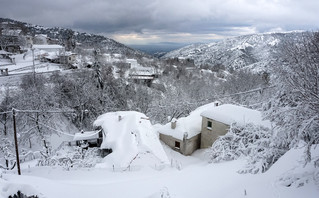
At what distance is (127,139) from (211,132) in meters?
7.91

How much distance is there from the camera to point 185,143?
61.7ft

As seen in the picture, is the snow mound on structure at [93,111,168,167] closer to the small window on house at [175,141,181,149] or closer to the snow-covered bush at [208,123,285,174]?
the small window on house at [175,141,181,149]

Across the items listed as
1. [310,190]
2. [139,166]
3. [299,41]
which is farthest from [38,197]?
[299,41]

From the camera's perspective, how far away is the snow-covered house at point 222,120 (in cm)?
1672

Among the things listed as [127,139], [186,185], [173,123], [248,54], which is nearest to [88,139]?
[127,139]

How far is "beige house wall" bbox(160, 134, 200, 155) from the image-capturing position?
1894 cm

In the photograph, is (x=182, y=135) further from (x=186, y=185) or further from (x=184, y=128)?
(x=186, y=185)

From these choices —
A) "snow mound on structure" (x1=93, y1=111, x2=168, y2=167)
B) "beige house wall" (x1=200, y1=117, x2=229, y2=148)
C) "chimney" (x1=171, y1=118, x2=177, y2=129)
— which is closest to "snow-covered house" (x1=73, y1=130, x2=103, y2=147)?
"snow mound on structure" (x1=93, y1=111, x2=168, y2=167)

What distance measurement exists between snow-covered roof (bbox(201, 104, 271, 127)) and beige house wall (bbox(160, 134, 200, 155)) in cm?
279

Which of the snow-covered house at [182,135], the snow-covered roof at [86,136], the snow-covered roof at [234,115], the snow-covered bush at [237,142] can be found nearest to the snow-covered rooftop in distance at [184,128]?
the snow-covered house at [182,135]

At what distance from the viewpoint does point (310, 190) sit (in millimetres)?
5531

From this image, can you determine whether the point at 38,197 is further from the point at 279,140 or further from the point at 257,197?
the point at 279,140

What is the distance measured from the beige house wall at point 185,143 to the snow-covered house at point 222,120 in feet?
2.14

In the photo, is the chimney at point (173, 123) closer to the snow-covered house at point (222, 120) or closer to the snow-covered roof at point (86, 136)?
the snow-covered house at point (222, 120)
